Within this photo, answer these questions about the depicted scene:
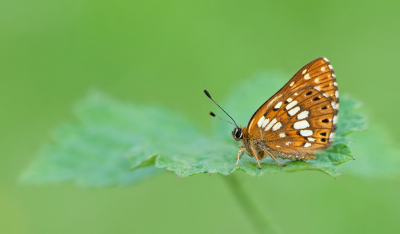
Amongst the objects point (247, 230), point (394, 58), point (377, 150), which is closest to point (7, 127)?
point (247, 230)

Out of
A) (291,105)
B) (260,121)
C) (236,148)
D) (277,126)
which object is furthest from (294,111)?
(236,148)

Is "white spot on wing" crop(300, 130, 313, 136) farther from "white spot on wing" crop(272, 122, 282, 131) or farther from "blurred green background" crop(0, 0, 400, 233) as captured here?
"blurred green background" crop(0, 0, 400, 233)

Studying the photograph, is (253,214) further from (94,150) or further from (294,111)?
(94,150)

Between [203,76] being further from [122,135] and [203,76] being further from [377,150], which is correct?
[377,150]

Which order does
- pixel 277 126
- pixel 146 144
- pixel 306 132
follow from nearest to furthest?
pixel 306 132
pixel 277 126
pixel 146 144

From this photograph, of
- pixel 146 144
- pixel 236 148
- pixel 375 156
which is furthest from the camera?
pixel 375 156

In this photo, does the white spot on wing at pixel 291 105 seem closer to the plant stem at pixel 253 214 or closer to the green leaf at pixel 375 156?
the plant stem at pixel 253 214
